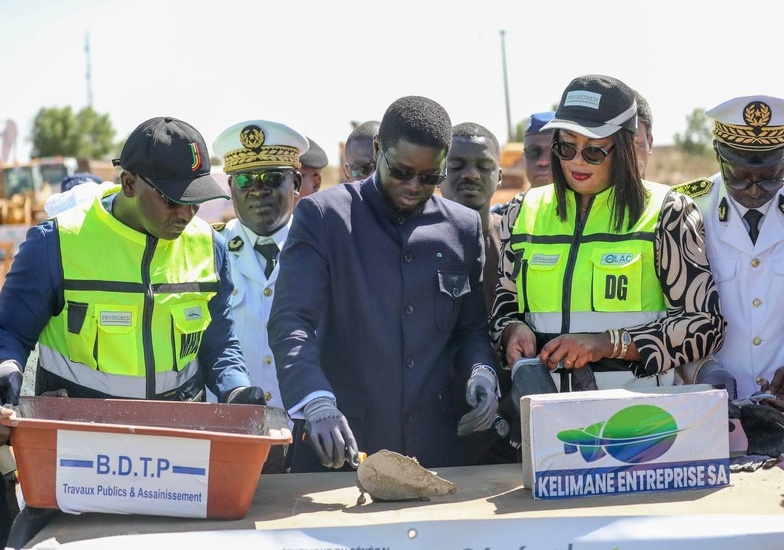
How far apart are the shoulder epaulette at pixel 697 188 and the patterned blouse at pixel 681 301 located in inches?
18.7

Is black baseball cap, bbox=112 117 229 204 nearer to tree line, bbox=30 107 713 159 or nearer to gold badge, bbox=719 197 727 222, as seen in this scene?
gold badge, bbox=719 197 727 222

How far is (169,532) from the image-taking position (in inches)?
99.2

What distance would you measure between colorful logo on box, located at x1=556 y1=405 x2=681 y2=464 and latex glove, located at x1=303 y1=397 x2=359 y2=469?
0.58 m

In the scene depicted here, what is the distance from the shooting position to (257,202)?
4465 mm

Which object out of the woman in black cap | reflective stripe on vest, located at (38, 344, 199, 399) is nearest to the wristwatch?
the woman in black cap

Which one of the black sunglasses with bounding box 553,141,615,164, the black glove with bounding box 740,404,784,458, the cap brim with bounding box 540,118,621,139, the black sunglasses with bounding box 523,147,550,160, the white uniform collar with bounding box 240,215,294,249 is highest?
the cap brim with bounding box 540,118,621,139

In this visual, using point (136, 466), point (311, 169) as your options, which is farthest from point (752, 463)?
point (311, 169)

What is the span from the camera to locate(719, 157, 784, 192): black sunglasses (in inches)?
138

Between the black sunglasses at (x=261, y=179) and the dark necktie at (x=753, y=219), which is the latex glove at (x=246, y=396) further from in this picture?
the dark necktie at (x=753, y=219)

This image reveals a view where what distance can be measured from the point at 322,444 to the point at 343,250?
76 cm

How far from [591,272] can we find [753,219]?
770 mm

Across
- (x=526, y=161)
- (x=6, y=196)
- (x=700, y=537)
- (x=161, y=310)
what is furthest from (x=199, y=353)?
(x=6, y=196)

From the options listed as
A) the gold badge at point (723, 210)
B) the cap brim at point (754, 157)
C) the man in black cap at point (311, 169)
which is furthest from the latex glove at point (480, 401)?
the man in black cap at point (311, 169)

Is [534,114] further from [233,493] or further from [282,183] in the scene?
[233,493]
